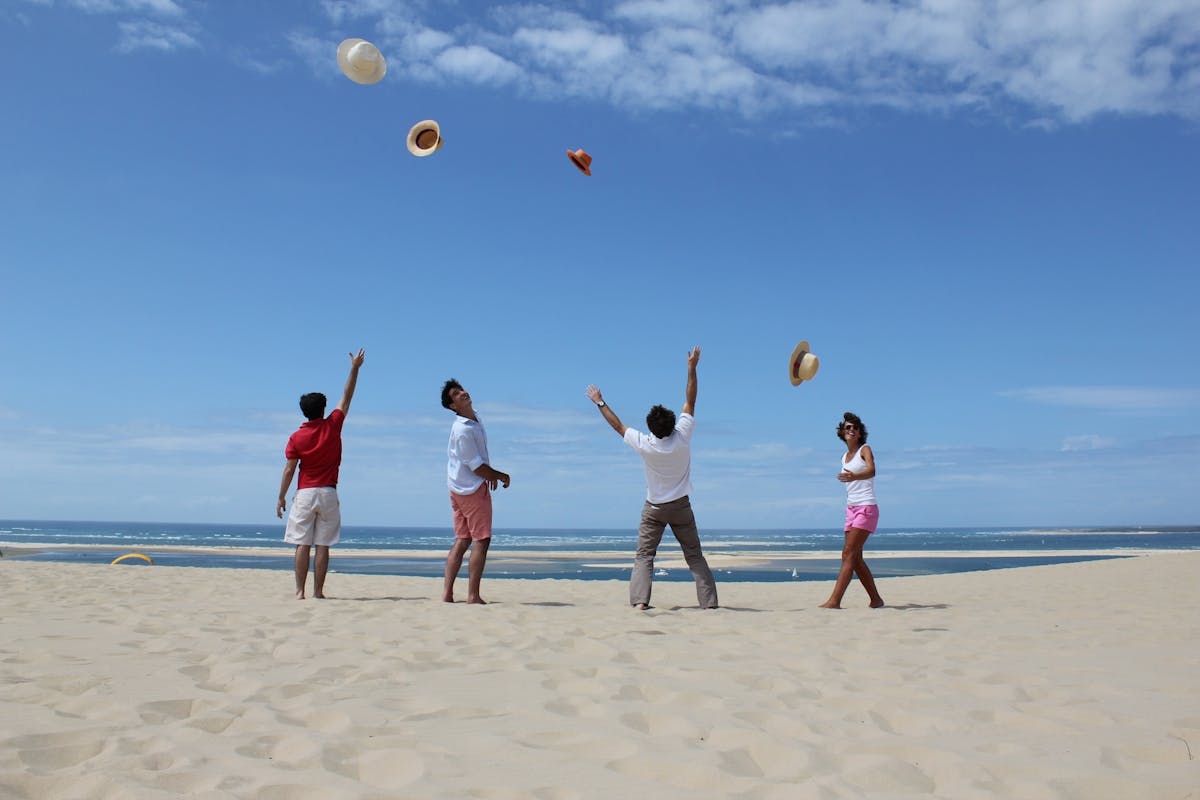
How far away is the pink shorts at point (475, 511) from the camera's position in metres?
6.71

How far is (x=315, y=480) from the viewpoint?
6.90 m

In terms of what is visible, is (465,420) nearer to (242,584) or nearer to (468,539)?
(468,539)

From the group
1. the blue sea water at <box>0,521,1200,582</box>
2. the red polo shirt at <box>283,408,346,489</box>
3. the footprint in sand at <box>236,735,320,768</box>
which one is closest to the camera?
the footprint in sand at <box>236,735,320,768</box>

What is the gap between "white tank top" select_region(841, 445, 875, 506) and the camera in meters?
6.83

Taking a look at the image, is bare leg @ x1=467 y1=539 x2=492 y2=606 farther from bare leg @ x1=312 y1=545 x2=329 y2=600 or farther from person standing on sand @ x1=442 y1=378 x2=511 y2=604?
bare leg @ x1=312 y1=545 x2=329 y2=600

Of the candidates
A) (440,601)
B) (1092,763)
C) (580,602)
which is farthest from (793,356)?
(1092,763)

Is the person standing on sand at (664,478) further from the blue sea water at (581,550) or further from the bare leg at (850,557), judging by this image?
the blue sea water at (581,550)

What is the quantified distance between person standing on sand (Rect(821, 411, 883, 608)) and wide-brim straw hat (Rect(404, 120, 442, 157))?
4303 mm

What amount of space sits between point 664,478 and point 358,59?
4.46m

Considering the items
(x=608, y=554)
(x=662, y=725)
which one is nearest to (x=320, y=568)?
(x=662, y=725)

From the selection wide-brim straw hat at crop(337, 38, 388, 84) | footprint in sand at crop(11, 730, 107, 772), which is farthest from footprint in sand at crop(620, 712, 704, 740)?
wide-brim straw hat at crop(337, 38, 388, 84)

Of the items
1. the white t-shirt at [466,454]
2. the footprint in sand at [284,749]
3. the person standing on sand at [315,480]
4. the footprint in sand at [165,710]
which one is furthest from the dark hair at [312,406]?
the footprint in sand at [284,749]

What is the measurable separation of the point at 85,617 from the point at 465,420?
295cm

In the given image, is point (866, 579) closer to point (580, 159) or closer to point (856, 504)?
point (856, 504)
